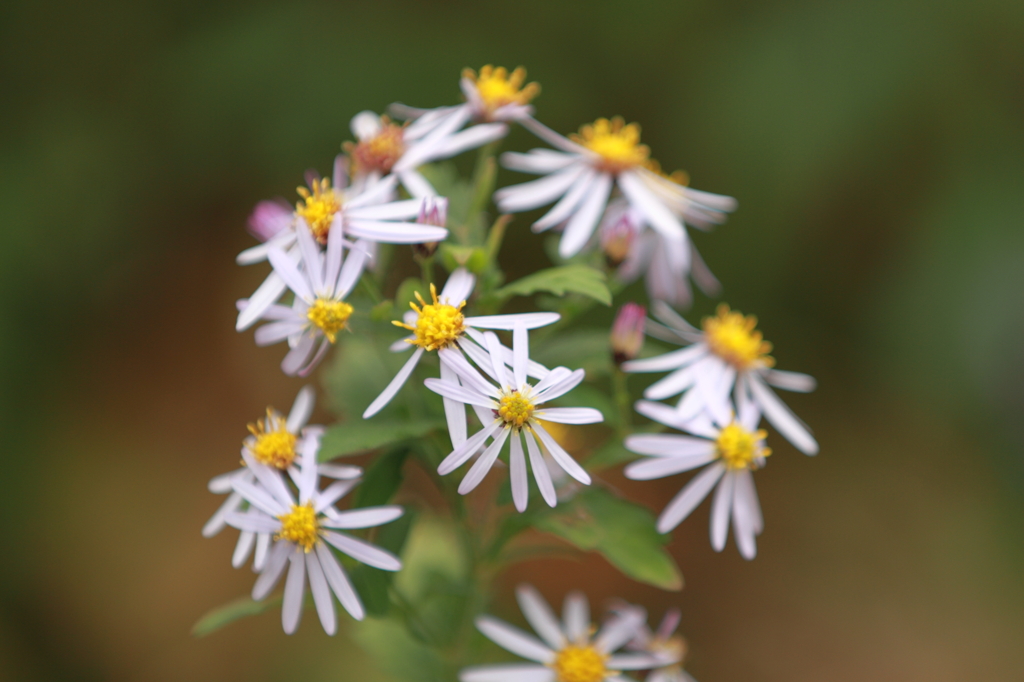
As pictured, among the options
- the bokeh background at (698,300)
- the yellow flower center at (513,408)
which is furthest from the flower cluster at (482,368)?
the bokeh background at (698,300)

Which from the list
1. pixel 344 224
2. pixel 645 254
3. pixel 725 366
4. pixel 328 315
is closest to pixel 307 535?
pixel 328 315

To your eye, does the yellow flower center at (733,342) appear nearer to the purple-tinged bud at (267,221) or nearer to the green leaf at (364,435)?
the green leaf at (364,435)

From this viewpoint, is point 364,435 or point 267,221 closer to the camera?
point 364,435

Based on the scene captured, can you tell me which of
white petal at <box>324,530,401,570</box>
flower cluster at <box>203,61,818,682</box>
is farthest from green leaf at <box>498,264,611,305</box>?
white petal at <box>324,530,401,570</box>

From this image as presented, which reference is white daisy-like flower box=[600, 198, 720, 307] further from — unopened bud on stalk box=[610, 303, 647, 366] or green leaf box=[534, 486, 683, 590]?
green leaf box=[534, 486, 683, 590]

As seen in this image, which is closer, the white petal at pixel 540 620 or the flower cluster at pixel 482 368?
the flower cluster at pixel 482 368

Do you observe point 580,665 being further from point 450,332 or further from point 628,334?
point 450,332

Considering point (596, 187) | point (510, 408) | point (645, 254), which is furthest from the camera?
point (645, 254)
